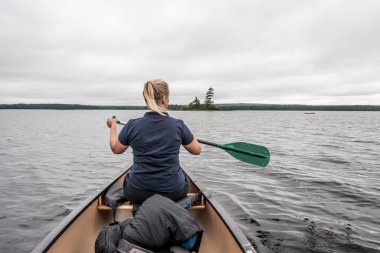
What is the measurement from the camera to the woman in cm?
336

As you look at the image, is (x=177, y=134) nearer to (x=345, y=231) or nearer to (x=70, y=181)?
(x=345, y=231)

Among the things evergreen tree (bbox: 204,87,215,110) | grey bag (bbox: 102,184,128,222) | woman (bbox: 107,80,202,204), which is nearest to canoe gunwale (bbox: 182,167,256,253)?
woman (bbox: 107,80,202,204)

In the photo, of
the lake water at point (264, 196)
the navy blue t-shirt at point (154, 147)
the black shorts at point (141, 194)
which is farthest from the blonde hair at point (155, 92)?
the lake water at point (264, 196)

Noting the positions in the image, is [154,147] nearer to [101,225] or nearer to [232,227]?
[232,227]

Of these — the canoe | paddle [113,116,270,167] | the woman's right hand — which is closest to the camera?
the canoe

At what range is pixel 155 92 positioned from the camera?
3430 mm

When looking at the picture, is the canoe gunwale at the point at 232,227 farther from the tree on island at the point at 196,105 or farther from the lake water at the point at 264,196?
the tree on island at the point at 196,105

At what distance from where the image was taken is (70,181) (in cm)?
1067

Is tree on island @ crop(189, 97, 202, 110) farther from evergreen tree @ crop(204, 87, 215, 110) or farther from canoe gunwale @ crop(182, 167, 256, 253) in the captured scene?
canoe gunwale @ crop(182, 167, 256, 253)

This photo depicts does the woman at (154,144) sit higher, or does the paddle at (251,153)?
the woman at (154,144)

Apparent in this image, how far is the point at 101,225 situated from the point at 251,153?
280 centimetres

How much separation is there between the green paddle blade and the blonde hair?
251 centimetres

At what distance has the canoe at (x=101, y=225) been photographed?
125 inches

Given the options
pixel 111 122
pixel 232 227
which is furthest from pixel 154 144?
pixel 232 227
